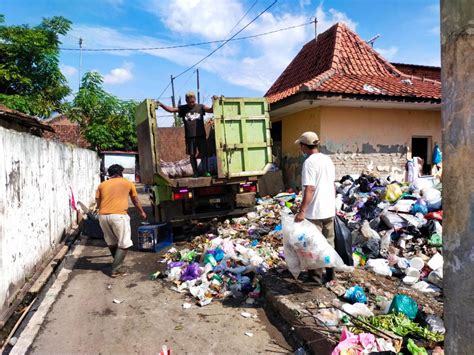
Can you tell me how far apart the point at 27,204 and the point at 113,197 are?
43.3 inches

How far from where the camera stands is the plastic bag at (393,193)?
7121 mm

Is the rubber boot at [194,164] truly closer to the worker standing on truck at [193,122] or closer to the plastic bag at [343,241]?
the worker standing on truck at [193,122]

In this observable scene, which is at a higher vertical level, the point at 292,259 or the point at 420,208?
the point at 420,208

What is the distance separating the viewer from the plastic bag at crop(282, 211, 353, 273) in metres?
3.64

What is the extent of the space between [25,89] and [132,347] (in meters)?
15.2

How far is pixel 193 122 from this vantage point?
6.58m

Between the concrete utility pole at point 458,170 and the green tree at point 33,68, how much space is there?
15065mm

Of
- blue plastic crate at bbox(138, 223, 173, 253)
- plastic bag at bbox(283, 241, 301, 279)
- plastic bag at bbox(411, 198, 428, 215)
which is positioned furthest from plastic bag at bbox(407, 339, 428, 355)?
blue plastic crate at bbox(138, 223, 173, 253)

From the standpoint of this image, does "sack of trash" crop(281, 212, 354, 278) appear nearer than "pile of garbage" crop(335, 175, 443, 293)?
Yes

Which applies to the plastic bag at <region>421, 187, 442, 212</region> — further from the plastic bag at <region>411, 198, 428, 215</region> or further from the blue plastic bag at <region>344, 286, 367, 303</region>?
the blue plastic bag at <region>344, 286, 367, 303</region>

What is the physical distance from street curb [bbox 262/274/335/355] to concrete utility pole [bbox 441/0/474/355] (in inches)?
57.9

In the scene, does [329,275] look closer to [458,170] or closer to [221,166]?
[458,170]

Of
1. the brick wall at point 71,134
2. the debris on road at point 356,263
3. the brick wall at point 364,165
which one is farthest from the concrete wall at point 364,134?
the brick wall at point 71,134

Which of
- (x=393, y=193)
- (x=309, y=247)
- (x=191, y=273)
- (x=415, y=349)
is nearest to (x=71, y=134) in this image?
(x=191, y=273)
